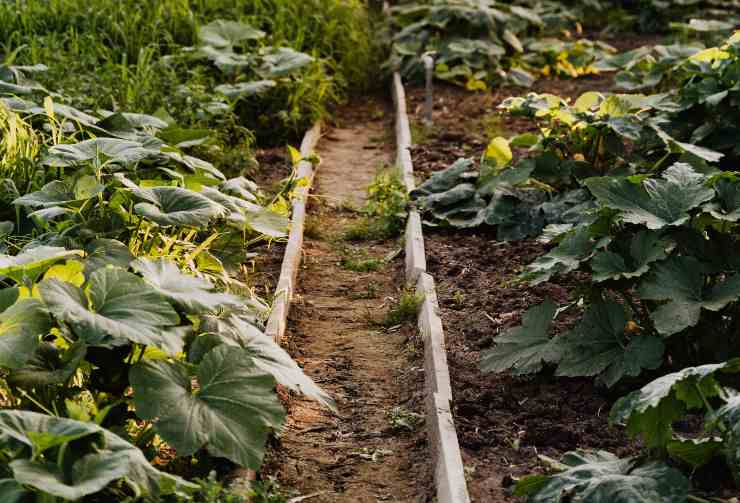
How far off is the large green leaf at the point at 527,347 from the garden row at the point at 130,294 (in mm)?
967

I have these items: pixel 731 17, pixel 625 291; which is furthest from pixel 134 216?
pixel 731 17

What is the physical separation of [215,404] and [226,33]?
527 centimetres

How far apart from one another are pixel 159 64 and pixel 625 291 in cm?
435

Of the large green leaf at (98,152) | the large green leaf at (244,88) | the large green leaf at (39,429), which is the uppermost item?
the large green leaf at (98,152)

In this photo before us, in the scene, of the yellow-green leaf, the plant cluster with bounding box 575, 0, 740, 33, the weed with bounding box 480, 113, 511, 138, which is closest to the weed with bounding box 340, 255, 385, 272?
the yellow-green leaf

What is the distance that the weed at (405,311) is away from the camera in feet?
16.0

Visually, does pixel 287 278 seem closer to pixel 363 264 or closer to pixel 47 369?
pixel 363 264

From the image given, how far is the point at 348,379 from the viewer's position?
441 cm

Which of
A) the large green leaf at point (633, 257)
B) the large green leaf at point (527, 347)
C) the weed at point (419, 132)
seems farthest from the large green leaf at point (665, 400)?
the weed at point (419, 132)

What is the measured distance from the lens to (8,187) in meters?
4.73

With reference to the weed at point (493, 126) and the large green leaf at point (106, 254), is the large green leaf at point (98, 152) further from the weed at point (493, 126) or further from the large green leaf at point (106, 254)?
the weed at point (493, 126)

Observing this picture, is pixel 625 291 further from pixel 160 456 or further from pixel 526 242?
pixel 160 456

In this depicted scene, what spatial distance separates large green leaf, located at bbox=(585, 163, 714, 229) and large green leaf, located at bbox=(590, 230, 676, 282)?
81 mm

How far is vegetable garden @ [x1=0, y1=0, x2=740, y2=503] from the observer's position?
3.04 meters
